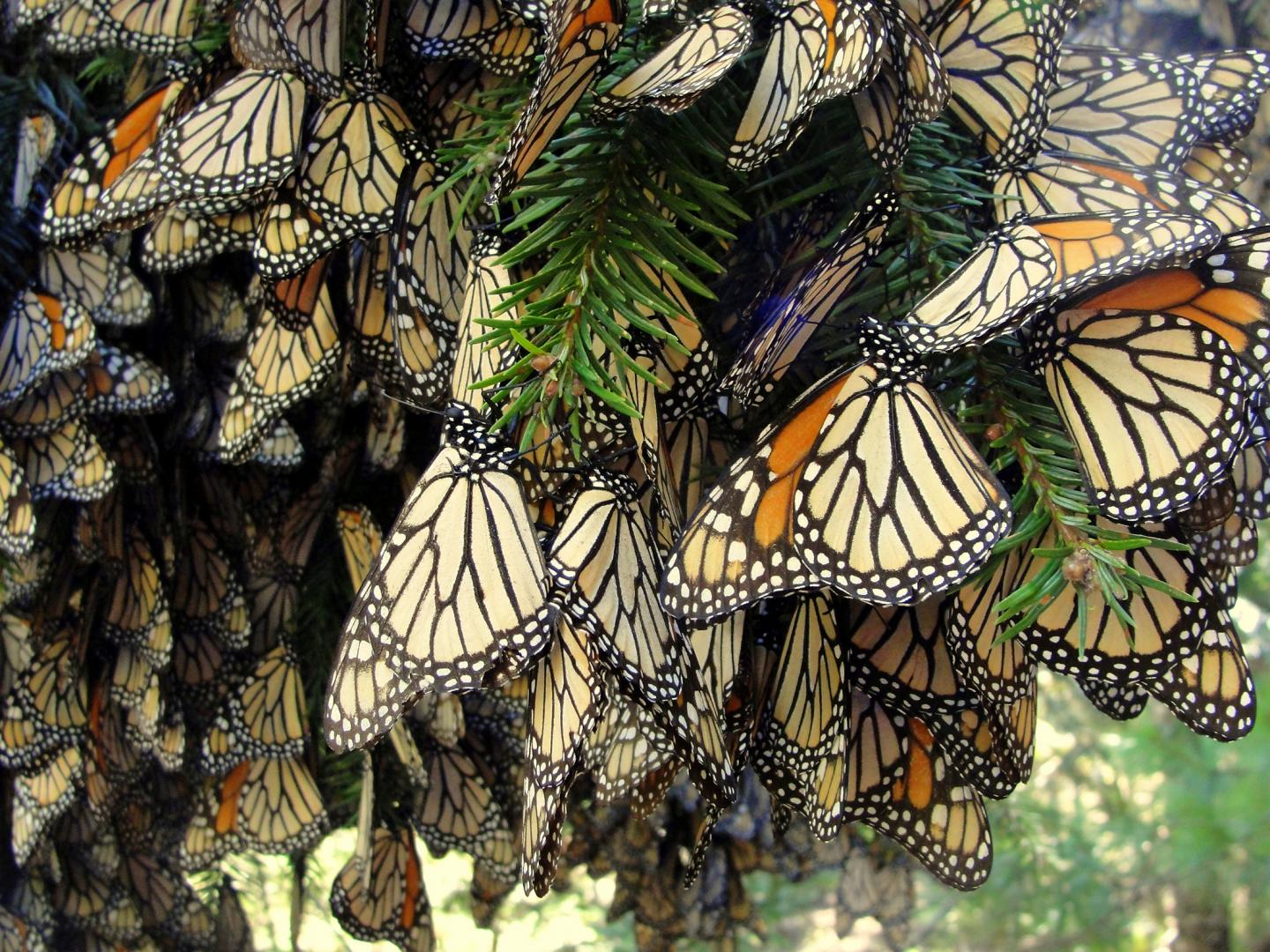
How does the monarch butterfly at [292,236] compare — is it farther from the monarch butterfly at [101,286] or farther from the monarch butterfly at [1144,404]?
the monarch butterfly at [1144,404]

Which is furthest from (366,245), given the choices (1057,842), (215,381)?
(1057,842)

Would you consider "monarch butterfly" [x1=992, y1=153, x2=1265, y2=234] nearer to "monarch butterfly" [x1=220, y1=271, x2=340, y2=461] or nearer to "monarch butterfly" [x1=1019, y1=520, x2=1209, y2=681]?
"monarch butterfly" [x1=1019, y1=520, x2=1209, y2=681]

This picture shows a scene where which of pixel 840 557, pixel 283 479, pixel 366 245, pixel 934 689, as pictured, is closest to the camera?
pixel 840 557

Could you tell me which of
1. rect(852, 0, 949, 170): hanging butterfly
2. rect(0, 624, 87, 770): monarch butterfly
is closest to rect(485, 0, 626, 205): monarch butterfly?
rect(852, 0, 949, 170): hanging butterfly

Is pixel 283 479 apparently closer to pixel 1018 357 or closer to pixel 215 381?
pixel 215 381

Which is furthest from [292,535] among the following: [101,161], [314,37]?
[314,37]
